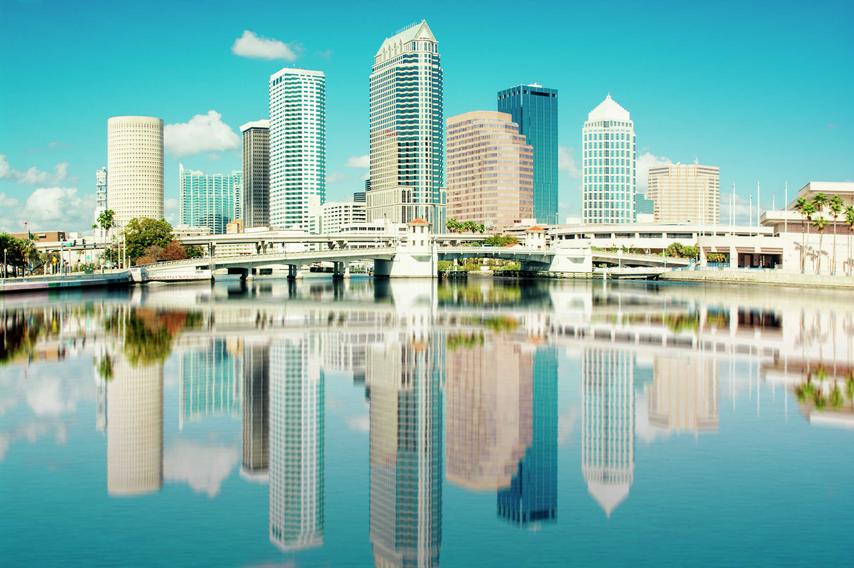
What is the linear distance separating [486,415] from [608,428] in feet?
14.9

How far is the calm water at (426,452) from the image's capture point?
61.2ft

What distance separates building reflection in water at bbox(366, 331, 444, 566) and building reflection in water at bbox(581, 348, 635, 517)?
439 cm

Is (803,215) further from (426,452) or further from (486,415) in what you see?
(426,452)

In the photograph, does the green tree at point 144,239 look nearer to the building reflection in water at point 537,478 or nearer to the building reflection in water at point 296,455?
the building reflection in water at point 296,455

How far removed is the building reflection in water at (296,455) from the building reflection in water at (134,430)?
352 cm

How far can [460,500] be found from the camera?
861 inches

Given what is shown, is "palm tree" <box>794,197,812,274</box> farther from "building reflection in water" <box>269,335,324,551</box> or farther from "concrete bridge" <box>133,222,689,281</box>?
"building reflection in water" <box>269,335,324,551</box>

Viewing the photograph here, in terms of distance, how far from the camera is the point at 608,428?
29.1 meters

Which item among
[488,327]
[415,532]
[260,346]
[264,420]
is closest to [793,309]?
[488,327]

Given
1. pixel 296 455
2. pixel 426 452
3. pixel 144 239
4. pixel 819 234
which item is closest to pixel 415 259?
pixel 144 239

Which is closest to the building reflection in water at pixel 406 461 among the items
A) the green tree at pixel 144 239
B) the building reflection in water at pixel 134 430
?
the building reflection in water at pixel 134 430

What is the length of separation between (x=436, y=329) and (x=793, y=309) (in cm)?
4131

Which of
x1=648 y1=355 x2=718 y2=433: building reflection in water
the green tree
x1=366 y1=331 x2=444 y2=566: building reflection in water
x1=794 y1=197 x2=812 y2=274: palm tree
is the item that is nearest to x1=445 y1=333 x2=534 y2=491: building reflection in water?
x1=366 y1=331 x2=444 y2=566: building reflection in water

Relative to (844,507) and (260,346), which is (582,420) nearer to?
(844,507)
